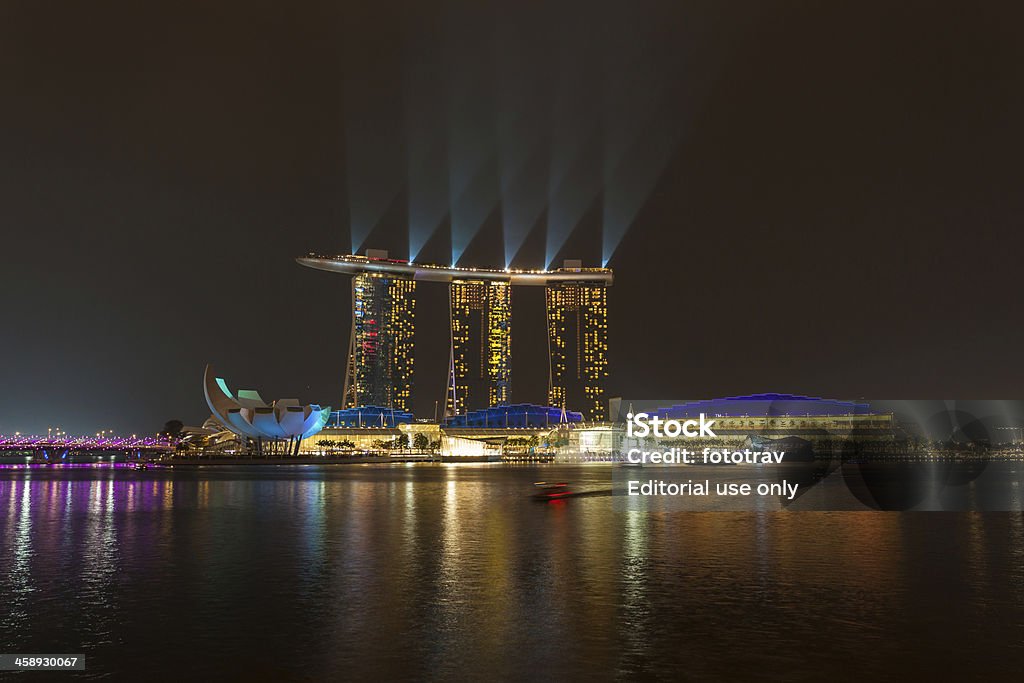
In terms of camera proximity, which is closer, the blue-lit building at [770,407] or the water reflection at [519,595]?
the water reflection at [519,595]

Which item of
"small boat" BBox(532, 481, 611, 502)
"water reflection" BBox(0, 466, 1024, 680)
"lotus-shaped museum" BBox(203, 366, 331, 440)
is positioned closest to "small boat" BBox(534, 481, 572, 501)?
"small boat" BBox(532, 481, 611, 502)

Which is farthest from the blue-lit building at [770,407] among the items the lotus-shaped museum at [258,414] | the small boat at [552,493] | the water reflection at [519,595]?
the water reflection at [519,595]

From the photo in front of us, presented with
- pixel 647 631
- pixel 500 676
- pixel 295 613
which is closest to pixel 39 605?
pixel 295 613

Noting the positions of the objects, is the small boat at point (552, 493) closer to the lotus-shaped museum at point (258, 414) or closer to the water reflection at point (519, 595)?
the water reflection at point (519, 595)

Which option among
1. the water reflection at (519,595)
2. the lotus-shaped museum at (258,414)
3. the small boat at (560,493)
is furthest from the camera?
the lotus-shaped museum at (258,414)

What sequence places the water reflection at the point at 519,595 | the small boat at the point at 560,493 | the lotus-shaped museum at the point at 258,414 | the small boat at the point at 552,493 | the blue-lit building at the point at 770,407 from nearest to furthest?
the water reflection at the point at 519,595 → the small boat at the point at 552,493 → the small boat at the point at 560,493 → the lotus-shaped museum at the point at 258,414 → the blue-lit building at the point at 770,407

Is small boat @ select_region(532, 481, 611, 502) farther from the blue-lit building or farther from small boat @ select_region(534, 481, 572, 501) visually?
the blue-lit building
